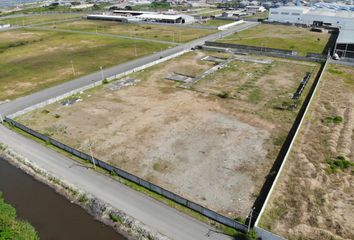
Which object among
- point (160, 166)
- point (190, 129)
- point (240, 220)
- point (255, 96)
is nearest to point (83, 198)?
point (160, 166)

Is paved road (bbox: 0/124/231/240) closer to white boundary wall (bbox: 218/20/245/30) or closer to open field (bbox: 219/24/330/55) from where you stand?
open field (bbox: 219/24/330/55)

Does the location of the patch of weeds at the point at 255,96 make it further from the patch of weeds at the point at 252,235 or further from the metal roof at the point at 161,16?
the metal roof at the point at 161,16

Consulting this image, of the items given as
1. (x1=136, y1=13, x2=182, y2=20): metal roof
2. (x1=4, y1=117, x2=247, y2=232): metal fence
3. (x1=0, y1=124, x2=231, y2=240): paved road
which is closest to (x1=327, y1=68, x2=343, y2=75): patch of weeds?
(x1=4, y1=117, x2=247, y2=232): metal fence

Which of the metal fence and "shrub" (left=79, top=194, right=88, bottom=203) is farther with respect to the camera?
"shrub" (left=79, top=194, right=88, bottom=203)

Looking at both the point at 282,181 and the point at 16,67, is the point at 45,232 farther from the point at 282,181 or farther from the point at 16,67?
the point at 16,67

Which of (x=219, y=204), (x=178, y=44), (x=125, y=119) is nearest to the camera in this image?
(x=219, y=204)

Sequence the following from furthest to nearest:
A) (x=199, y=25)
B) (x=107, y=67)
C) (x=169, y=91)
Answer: (x=199, y=25), (x=107, y=67), (x=169, y=91)

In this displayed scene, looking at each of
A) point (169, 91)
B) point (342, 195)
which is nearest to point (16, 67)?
point (169, 91)
